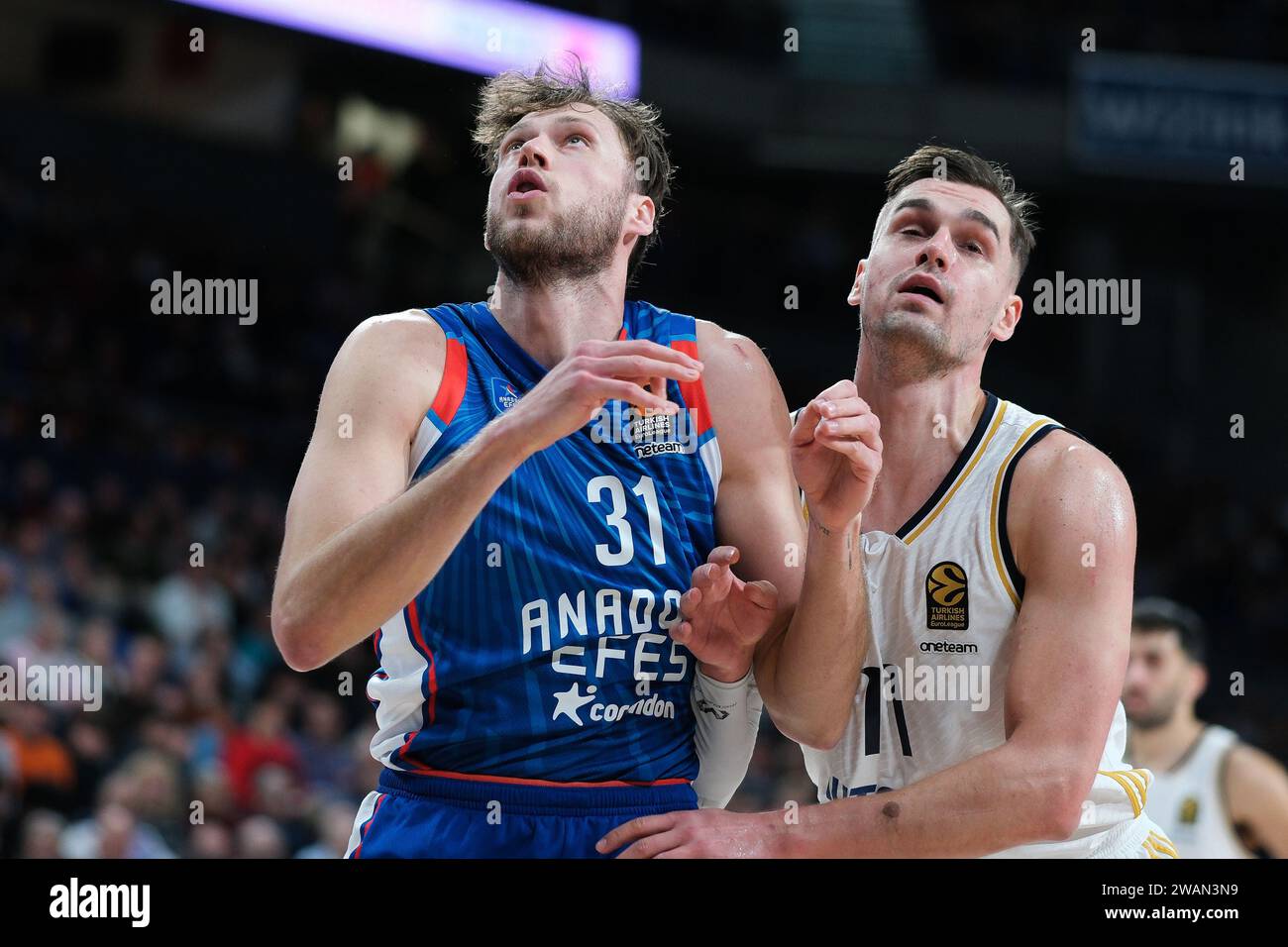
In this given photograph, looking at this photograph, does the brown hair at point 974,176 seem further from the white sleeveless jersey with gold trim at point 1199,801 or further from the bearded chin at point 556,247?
the white sleeveless jersey with gold trim at point 1199,801

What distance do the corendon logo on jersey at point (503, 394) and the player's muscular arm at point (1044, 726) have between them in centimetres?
117

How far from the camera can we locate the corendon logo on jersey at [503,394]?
3443 mm

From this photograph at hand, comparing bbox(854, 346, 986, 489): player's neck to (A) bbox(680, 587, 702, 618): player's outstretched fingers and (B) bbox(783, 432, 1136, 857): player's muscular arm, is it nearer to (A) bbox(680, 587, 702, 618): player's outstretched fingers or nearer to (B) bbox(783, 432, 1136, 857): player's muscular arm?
(B) bbox(783, 432, 1136, 857): player's muscular arm

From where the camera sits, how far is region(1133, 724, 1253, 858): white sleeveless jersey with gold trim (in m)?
6.36

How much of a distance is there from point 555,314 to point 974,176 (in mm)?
1265

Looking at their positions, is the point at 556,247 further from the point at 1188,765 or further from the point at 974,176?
the point at 1188,765

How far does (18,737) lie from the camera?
8172 millimetres

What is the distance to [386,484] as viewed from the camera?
10.4ft

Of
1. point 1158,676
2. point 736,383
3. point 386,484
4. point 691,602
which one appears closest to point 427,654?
point 386,484

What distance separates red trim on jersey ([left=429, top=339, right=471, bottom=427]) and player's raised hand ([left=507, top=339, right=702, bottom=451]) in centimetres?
48

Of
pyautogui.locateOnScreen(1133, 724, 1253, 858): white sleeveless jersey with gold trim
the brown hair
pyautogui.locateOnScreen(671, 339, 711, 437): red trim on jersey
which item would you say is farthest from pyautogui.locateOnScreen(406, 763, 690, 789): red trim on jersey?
pyautogui.locateOnScreen(1133, 724, 1253, 858): white sleeveless jersey with gold trim
